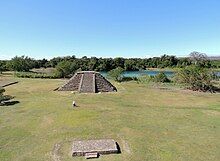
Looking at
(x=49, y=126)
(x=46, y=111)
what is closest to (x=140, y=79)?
(x=46, y=111)

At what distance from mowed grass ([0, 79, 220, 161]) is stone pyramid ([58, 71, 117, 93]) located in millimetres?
8266

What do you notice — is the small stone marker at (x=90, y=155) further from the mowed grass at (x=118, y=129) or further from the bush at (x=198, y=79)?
the bush at (x=198, y=79)

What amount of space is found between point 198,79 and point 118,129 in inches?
1007

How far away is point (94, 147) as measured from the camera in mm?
14078

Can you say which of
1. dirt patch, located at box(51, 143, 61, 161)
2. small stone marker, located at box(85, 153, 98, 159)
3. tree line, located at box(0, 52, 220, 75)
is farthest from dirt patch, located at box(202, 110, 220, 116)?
tree line, located at box(0, 52, 220, 75)

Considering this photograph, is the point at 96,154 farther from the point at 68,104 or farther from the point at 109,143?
the point at 68,104

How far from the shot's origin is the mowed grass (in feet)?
44.7

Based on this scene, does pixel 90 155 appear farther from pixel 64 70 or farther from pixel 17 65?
pixel 17 65

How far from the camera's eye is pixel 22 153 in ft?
44.8

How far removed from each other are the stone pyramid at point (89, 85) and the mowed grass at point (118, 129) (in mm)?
8266

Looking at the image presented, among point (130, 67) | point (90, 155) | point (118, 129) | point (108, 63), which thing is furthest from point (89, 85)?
point (130, 67)

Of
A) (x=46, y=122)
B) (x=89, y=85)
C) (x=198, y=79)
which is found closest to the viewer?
(x=46, y=122)

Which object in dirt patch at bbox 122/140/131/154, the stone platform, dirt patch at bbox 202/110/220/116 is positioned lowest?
dirt patch at bbox 122/140/131/154

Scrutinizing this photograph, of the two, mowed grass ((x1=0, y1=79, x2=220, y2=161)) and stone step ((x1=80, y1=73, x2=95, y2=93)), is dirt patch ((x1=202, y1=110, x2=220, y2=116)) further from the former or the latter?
stone step ((x1=80, y1=73, x2=95, y2=93))
